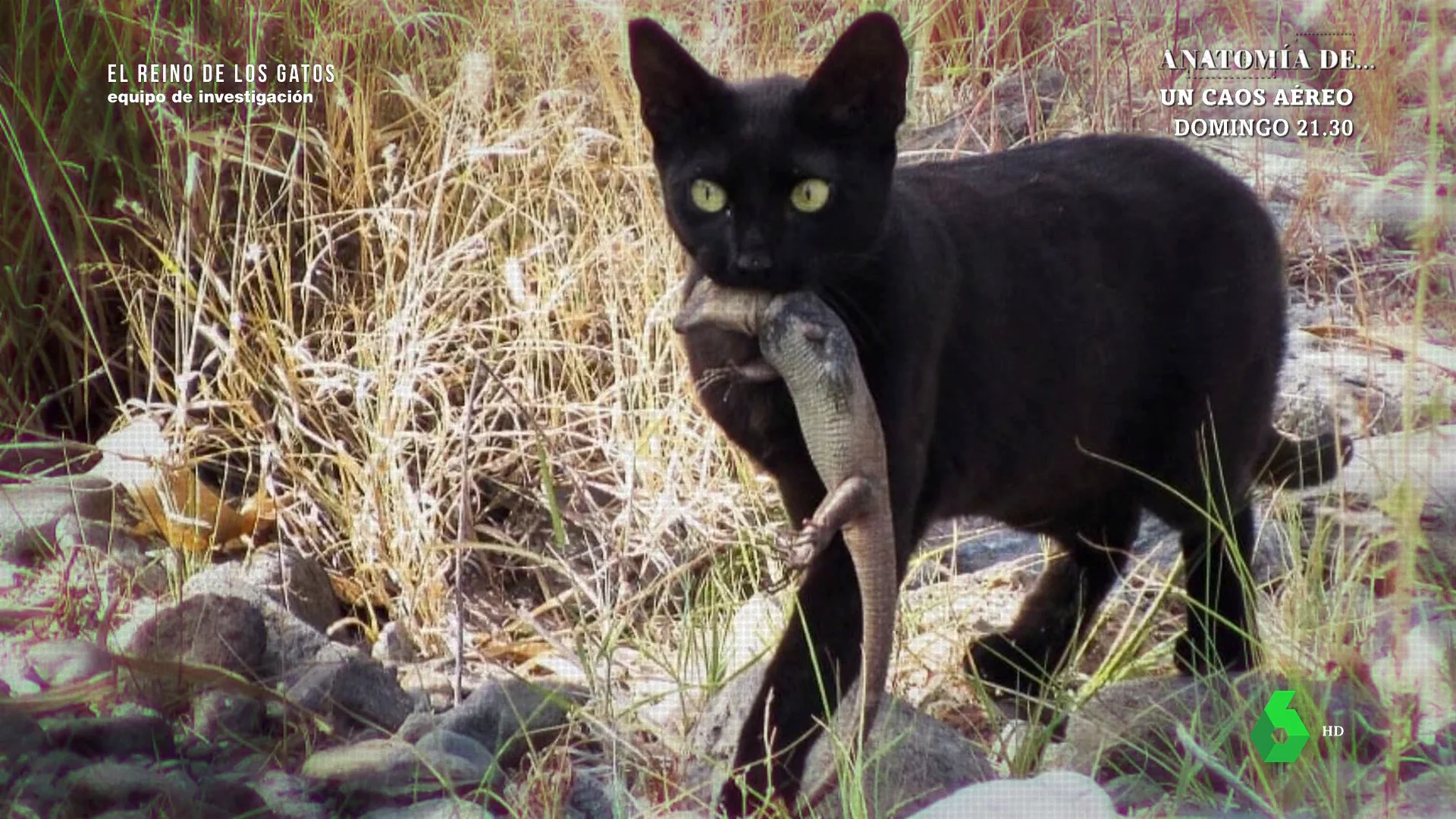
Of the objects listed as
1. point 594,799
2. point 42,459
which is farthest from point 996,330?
point 42,459

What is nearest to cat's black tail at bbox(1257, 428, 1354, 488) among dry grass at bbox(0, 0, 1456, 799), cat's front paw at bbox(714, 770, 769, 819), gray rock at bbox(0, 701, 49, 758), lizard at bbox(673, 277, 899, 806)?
dry grass at bbox(0, 0, 1456, 799)

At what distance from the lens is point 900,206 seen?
2.08 m

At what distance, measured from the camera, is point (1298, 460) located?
8.23 feet

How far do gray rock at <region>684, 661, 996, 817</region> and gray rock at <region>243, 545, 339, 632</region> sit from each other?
85 centimetres

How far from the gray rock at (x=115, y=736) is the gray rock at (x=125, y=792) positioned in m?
0.04

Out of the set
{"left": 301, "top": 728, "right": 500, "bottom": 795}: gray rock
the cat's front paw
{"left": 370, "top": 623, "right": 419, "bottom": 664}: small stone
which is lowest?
{"left": 370, "top": 623, "right": 419, "bottom": 664}: small stone

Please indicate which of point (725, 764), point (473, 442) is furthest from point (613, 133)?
point (725, 764)

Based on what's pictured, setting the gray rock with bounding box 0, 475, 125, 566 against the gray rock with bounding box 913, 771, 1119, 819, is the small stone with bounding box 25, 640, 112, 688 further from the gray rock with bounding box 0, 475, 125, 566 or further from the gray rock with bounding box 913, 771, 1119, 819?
the gray rock with bounding box 913, 771, 1119, 819

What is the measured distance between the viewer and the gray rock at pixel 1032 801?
1.63 m

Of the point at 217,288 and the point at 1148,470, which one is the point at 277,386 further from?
the point at 1148,470

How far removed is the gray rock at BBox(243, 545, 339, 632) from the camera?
2744 mm

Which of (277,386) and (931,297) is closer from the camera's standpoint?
(931,297)

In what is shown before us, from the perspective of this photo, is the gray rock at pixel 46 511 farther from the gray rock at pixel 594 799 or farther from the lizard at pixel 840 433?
the lizard at pixel 840 433

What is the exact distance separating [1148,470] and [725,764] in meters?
0.79
